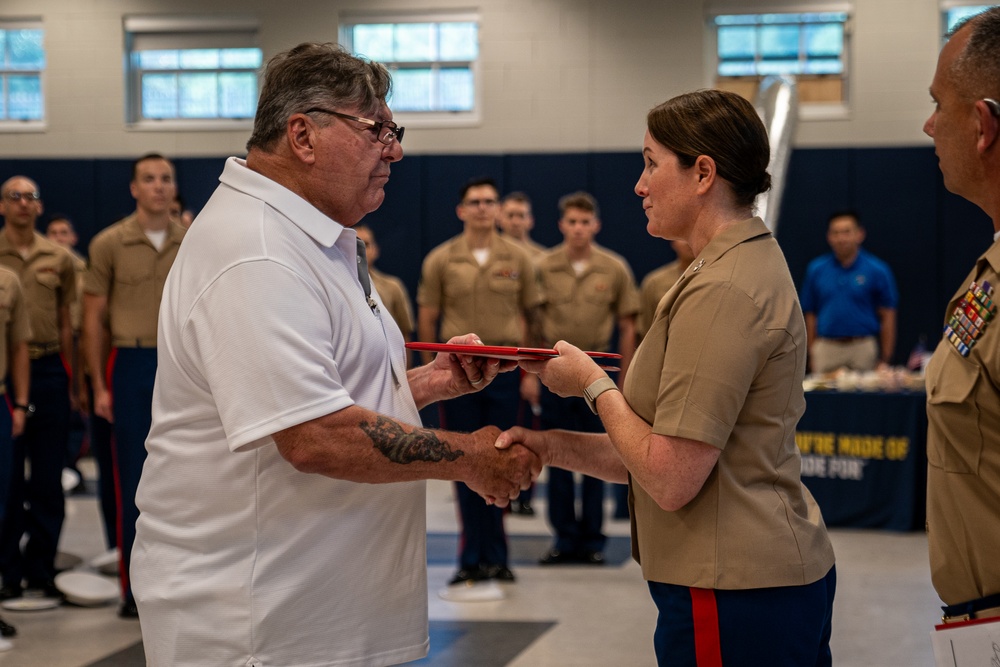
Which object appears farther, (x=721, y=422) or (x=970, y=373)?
(x=721, y=422)

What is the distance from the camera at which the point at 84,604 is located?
518 centimetres

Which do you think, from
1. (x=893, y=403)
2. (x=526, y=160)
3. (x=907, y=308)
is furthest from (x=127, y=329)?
(x=907, y=308)

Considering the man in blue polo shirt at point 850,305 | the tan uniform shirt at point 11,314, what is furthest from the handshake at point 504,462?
the man in blue polo shirt at point 850,305

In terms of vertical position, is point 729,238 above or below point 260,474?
above

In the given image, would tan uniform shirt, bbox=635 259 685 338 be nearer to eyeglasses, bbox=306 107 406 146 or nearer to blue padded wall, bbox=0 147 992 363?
blue padded wall, bbox=0 147 992 363

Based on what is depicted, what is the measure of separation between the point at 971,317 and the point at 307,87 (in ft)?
3.79

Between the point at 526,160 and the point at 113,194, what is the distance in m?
4.18

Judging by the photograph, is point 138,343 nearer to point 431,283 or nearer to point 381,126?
point 431,283

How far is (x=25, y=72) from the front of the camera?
1168cm

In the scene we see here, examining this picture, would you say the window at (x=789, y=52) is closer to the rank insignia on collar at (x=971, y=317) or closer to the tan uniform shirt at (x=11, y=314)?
the tan uniform shirt at (x=11, y=314)

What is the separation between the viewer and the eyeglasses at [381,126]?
1.94m

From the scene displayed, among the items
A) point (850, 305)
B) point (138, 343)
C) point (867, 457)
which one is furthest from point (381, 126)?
point (850, 305)

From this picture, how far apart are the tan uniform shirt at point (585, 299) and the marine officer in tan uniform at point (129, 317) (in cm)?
238

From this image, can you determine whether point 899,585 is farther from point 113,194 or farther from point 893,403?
point 113,194
